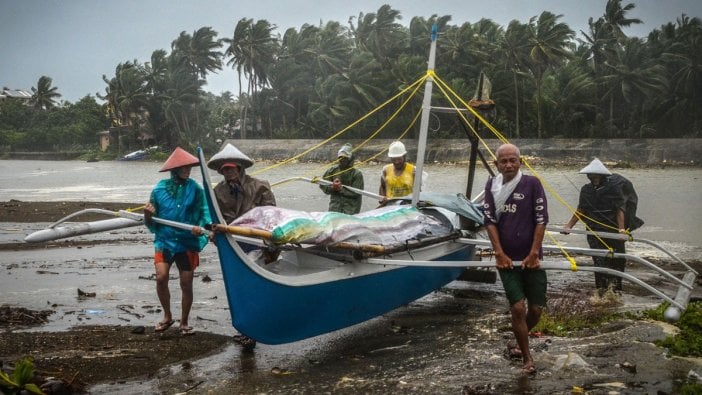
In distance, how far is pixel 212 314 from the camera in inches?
275

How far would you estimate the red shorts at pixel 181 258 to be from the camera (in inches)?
228

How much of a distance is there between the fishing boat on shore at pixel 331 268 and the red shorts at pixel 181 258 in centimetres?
39

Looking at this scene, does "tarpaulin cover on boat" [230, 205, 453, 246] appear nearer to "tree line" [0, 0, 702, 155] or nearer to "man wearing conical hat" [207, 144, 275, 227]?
"man wearing conical hat" [207, 144, 275, 227]

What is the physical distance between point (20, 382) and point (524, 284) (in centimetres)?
330

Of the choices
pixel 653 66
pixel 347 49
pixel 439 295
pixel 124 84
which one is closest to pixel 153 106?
pixel 124 84

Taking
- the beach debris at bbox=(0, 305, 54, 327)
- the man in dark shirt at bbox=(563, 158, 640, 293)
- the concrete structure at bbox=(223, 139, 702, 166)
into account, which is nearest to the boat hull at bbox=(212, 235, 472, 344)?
the beach debris at bbox=(0, 305, 54, 327)

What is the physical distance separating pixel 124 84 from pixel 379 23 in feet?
87.7

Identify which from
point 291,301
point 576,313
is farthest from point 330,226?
point 576,313

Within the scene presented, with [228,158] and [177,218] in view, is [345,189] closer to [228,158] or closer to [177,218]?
[228,158]

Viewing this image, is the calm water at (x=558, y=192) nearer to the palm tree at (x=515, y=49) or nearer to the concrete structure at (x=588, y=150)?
the concrete structure at (x=588, y=150)

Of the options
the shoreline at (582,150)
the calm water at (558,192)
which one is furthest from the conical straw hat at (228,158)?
the shoreline at (582,150)

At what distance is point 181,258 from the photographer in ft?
19.2

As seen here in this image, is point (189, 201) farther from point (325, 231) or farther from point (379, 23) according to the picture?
point (379, 23)

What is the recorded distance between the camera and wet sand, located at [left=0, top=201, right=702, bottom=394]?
192 inches
